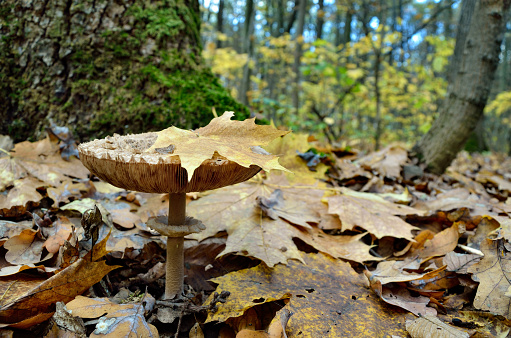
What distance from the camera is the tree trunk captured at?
353cm

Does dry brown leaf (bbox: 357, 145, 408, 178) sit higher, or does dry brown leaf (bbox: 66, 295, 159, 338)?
dry brown leaf (bbox: 357, 145, 408, 178)

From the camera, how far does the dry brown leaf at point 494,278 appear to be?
4.38ft

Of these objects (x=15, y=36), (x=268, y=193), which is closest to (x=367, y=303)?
(x=268, y=193)

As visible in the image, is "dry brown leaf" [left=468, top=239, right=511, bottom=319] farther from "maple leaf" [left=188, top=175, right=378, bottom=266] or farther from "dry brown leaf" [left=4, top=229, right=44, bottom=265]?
"dry brown leaf" [left=4, top=229, right=44, bottom=265]

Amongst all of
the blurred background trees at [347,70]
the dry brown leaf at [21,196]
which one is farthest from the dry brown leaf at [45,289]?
the blurred background trees at [347,70]

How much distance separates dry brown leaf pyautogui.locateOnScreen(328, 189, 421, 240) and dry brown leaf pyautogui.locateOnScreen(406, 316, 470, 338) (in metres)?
0.67

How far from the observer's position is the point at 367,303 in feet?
4.63

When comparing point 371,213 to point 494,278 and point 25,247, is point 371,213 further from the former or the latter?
point 25,247

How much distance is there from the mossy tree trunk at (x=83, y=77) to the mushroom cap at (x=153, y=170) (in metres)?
1.53

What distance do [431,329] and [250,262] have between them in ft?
2.86

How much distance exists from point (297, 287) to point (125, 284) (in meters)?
0.85

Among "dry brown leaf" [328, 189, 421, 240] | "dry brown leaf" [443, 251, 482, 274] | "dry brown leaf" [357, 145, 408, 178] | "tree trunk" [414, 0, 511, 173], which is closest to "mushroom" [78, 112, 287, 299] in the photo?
"dry brown leaf" [328, 189, 421, 240]

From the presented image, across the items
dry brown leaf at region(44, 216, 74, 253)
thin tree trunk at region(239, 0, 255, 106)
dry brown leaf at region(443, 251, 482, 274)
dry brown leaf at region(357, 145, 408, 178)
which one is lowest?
dry brown leaf at region(443, 251, 482, 274)

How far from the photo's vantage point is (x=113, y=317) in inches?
48.1
